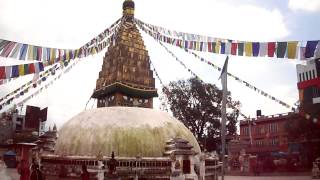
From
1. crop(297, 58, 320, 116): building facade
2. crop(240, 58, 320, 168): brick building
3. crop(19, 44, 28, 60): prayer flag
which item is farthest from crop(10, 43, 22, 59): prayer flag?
crop(297, 58, 320, 116): building facade

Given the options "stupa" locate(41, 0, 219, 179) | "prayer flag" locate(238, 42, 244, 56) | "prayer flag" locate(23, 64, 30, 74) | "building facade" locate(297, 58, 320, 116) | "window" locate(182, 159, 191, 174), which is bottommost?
"window" locate(182, 159, 191, 174)

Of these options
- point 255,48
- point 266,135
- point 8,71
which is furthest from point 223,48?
point 266,135

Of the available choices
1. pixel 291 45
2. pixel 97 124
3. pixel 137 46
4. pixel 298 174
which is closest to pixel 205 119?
pixel 298 174

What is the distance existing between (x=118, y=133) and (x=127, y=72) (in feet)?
24.2

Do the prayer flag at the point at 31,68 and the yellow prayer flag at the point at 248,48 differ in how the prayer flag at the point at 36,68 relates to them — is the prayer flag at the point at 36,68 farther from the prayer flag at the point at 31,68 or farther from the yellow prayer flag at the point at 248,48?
the yellow prayer flag at the point at 248,48

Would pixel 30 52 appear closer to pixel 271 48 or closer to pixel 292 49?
pixel 271 48

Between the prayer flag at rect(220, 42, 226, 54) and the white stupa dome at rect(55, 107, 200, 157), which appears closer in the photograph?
the prayer flag at rect(220, 42, 226, 54)

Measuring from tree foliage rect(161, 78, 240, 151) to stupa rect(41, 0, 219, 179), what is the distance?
17.5m

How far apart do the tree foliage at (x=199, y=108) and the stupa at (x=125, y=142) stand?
689 inches

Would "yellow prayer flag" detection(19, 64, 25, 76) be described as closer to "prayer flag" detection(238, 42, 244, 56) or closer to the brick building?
"prayer flag" detection(238, 42, 244, 56)

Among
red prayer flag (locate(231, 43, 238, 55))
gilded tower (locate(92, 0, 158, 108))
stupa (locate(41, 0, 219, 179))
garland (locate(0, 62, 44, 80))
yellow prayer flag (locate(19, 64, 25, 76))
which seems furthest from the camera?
gilded tower (locate(92, 0, 158, 108))

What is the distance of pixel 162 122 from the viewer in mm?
26781

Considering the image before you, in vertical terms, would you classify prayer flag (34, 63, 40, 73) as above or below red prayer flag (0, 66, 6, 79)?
above

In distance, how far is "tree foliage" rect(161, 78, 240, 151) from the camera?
155 ft
